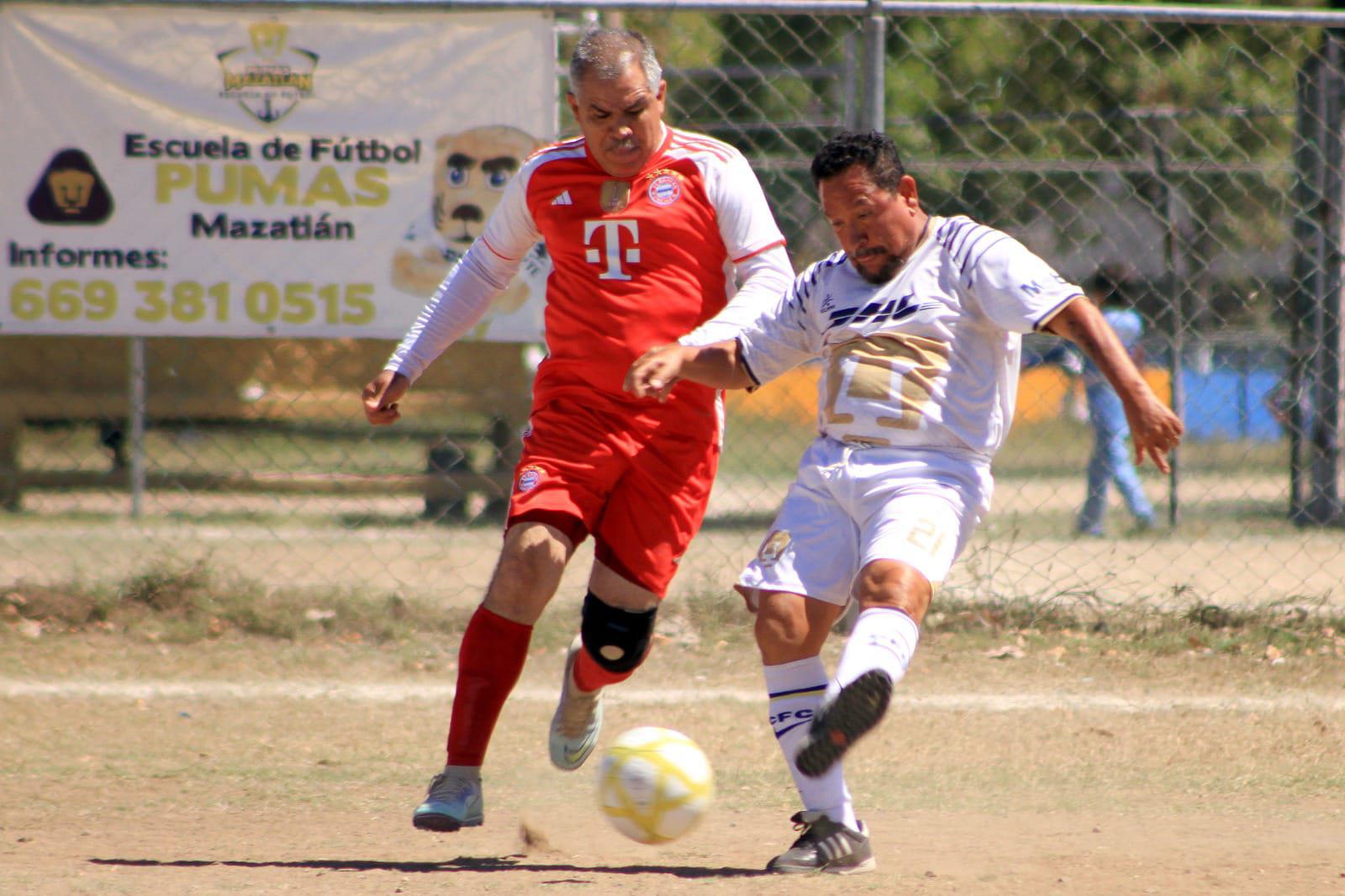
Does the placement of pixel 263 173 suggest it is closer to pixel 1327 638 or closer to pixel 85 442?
pixel 1327 638

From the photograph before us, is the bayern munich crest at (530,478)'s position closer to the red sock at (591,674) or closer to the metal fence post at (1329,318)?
the red sock at (591,674)

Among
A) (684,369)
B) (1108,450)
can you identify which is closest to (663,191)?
(684,369)

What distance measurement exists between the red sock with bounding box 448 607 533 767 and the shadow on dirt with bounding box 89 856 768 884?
0.84ft

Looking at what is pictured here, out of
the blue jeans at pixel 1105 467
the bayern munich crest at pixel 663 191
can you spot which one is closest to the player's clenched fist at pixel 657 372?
the bayern munich crest at pixel 663 191

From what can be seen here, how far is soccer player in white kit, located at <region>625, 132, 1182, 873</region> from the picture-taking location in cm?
350

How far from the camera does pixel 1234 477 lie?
1226cm

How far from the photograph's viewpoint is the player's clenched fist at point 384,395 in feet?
13.5

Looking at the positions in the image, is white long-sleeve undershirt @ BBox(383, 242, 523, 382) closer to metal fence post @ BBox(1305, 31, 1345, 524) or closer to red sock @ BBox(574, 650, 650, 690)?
red sock @ BBox(574, 650, 650, 690)

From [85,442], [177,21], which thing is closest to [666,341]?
[177,21]

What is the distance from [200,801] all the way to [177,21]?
3.38 meters

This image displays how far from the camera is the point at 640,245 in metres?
4.00

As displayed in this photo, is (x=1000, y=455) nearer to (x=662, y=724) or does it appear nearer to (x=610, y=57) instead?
(x=662, y=724)

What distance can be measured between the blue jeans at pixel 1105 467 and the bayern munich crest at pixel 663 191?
5462 millimetres

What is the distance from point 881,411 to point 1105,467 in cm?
595
